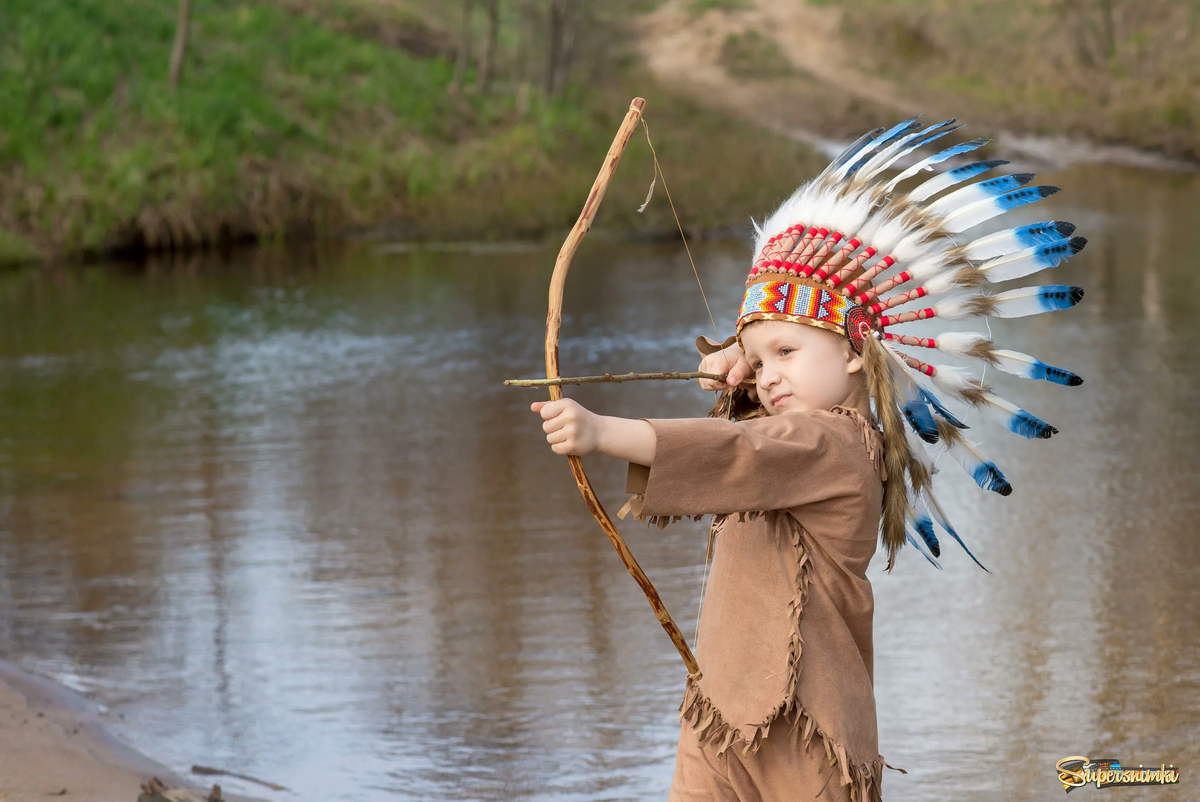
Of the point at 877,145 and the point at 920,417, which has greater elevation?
the point at 877,145

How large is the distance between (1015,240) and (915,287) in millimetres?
178

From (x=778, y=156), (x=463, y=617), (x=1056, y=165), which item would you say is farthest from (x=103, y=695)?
(x=1056, y=165)

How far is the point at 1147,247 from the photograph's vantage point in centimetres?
1220

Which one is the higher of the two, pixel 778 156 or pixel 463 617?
pixel 778 156

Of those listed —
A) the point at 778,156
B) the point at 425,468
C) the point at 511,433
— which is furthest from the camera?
the point at 778,156

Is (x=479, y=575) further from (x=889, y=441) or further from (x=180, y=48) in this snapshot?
(x=180, y=48)

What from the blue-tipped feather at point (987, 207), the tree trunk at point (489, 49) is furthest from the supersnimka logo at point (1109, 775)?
the tree trunk at point (489, 49)

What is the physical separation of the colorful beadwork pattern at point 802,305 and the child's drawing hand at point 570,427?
392mm

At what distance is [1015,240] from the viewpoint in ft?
7.32

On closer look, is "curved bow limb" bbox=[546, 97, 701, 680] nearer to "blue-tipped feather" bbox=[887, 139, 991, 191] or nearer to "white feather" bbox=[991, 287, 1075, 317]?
"blue-tipped feather" bbox=[887, 139, 991, 191]

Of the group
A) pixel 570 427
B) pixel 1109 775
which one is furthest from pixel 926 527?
pixel 1109 775

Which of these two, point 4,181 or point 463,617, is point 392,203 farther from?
point 463,617

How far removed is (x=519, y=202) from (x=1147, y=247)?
7092 millimetres

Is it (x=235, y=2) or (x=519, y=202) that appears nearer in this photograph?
(x=519, y=202)
